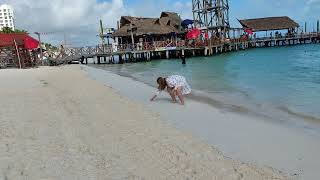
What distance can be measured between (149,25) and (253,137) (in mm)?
45157

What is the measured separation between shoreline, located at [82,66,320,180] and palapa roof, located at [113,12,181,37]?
39676 millimetres

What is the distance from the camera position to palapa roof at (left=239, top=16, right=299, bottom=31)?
7162 centimetres

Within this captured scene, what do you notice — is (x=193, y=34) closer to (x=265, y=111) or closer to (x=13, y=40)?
→ (x=13, y=40)

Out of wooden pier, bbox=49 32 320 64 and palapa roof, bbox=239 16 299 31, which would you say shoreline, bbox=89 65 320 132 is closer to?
wooden pier, bbox=49 32 320 64

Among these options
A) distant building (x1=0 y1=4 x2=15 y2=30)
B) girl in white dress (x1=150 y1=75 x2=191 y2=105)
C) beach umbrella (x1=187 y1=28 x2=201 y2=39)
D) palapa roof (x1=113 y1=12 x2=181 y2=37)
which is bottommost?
girl in white dress (x1=150 y1=75 x2=191 y2=105)

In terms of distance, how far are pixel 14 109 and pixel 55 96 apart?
9.46 ft

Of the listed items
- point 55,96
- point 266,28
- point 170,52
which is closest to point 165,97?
point 55,96

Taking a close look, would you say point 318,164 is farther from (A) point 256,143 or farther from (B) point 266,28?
(B) point 266,28

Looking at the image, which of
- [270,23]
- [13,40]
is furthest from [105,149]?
[270,23]

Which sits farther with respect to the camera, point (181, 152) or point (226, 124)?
point (226, 124)

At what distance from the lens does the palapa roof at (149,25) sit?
49.3 metres

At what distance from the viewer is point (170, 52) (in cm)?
5225

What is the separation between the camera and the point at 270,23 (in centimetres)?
7256

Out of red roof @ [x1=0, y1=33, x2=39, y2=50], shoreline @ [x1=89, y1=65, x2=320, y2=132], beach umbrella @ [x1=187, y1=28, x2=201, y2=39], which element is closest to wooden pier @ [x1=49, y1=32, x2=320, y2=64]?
beach umbrella @ [x1=187, y1=28, x2=201, y2=39]
